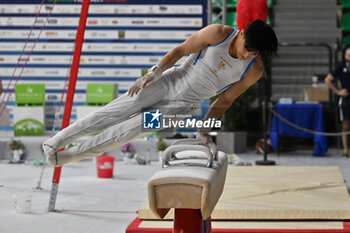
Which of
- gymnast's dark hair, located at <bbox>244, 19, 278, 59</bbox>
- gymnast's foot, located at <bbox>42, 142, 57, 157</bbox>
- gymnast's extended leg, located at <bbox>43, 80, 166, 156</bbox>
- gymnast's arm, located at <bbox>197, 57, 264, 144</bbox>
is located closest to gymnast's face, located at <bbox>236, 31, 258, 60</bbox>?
gymnast's dark hair, located at <bbox>244, 19, 278, 59</bbox>

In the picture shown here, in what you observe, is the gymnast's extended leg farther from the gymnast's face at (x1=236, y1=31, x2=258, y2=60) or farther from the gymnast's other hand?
the gymnast's other hand

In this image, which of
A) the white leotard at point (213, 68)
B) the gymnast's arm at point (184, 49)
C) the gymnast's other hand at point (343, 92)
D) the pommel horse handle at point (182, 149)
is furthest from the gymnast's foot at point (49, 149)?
the gymnast's other hand at point (343, 92)

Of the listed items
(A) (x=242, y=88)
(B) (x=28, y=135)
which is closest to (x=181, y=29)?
(B) (x=28, y=135)

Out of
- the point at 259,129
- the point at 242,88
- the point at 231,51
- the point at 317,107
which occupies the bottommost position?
the point at 259,129

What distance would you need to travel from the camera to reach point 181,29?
797 centimetres

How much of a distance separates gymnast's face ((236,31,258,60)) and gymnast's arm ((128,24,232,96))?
10 cm

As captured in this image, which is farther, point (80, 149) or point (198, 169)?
point (80, 149)

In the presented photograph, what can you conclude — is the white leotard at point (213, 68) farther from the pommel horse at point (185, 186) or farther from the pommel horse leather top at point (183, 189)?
the pommel horse leather top at point (183, 189)

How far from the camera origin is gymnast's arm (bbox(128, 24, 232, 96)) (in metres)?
2.45

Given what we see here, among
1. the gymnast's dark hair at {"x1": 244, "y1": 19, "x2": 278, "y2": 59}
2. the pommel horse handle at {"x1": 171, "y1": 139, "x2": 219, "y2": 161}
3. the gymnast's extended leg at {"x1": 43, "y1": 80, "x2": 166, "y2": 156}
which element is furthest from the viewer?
the gymnast's extended leg at {"x1": 43, "y1": 80, "x2": 166, "y2": 156}

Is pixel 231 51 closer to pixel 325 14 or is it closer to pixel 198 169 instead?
pixel 198 169

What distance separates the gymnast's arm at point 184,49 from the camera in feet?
8.05

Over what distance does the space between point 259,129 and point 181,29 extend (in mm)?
2728

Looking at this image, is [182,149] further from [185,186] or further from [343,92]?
[343,92]
